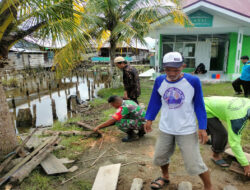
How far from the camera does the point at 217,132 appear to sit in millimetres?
2838

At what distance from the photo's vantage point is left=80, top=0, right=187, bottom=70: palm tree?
801 centimetres

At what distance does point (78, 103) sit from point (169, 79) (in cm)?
715

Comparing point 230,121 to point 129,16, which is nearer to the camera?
point 230,121

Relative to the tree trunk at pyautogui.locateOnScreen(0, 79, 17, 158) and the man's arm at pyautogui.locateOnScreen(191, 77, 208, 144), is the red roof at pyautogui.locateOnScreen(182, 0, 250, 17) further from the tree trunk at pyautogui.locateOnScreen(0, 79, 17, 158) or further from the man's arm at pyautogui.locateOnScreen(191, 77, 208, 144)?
the tree trunk at pyautogui.locateOnScreen(0, 79, 17, 158)

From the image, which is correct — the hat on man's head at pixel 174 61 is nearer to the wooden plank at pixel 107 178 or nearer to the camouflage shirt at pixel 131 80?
the wooden plank at pixel 107 178

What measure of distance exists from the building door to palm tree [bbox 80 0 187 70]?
15.1 feet

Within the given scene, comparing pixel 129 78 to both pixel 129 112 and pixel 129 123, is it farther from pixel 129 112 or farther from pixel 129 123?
pixel 129 123

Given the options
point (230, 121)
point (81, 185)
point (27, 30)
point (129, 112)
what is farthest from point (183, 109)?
point (27, 30)

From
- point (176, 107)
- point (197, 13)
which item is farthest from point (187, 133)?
point (197, 13)

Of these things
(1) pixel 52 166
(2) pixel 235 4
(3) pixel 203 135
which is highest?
(2) pixel 235 4

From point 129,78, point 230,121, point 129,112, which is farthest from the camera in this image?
point 129,78

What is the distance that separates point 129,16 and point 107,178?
768 cm

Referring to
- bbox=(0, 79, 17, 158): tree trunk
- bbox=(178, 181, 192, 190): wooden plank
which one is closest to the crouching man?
bbox=(178, 181, 192, 190): wooden plank

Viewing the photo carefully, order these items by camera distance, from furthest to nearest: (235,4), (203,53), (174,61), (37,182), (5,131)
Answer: (203,53), (235,4), (5,131), (37,182), (174,61)
